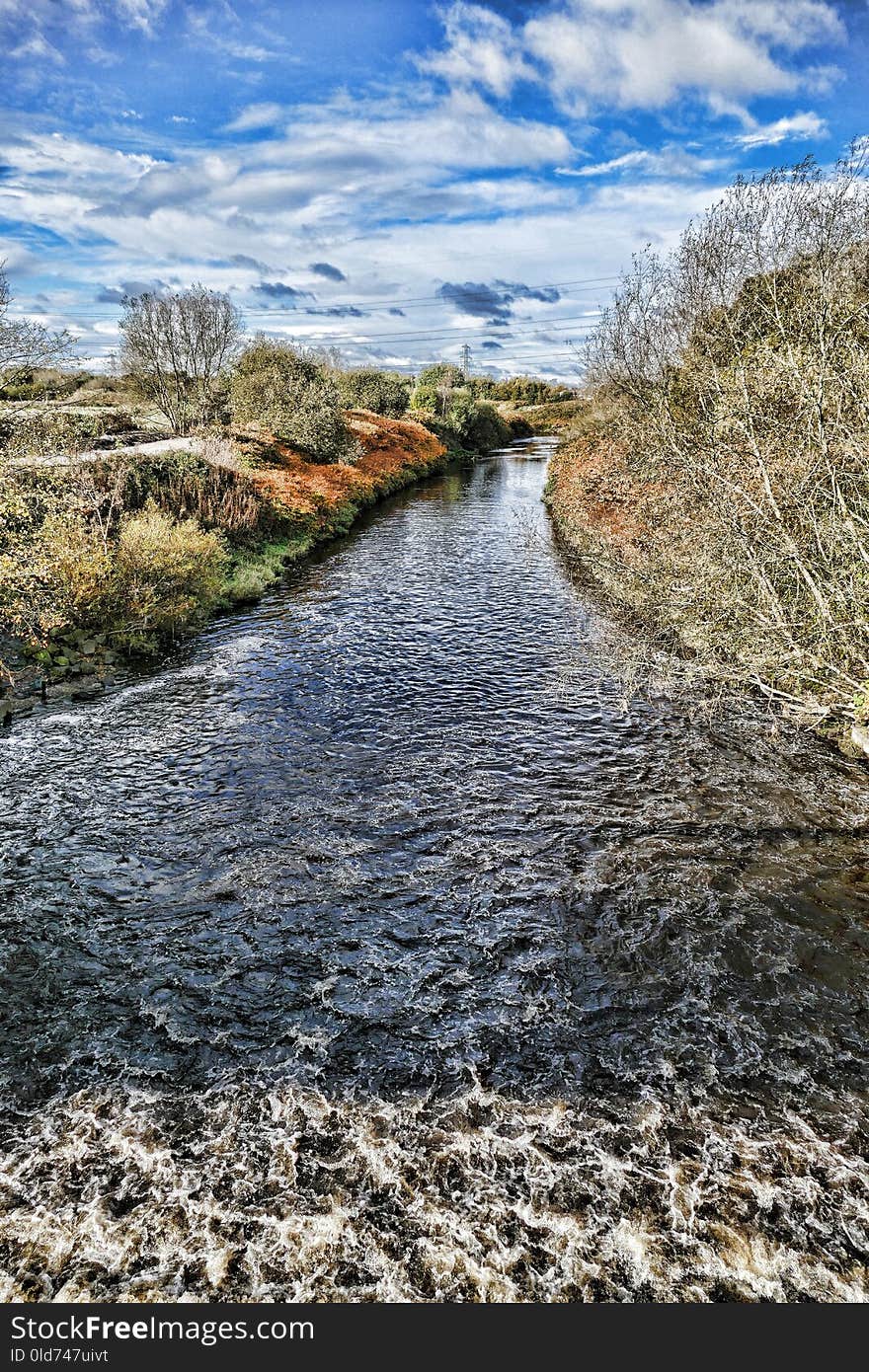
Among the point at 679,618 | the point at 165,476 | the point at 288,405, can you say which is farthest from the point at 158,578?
the point at 288,405

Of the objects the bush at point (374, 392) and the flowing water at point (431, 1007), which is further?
the bush at point (374, 392)

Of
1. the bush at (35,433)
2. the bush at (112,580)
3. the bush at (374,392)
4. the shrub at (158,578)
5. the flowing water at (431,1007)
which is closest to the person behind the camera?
the flowing water at (431,1007)

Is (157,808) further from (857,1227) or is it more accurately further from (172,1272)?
(857,1227)

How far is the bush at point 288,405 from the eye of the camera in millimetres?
36438

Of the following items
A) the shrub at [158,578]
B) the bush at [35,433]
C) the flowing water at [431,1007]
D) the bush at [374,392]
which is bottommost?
the flowing water at [431,1007]

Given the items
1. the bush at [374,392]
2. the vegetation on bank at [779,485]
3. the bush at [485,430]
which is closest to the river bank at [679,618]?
the vegetation on bank at [779,485]

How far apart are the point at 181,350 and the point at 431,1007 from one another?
39.2 meters

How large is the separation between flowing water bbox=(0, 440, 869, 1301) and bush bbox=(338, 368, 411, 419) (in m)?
53.4

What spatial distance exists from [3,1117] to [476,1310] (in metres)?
4.03

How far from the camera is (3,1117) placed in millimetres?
5609

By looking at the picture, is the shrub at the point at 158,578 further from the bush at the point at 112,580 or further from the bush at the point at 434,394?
the bush at the point at 434,394

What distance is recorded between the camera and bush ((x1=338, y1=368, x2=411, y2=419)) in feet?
198

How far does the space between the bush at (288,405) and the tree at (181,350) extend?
176 cm

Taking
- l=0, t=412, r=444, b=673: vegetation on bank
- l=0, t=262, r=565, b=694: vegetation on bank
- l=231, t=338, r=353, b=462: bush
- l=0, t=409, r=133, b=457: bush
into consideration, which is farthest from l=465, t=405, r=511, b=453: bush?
l=0, t=409, r=133, b=457: bush
